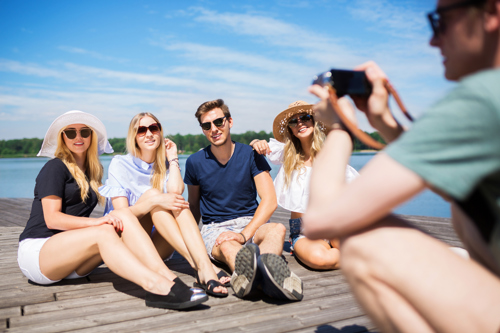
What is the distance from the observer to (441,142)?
0.98 meters

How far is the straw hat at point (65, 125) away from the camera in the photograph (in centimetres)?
329

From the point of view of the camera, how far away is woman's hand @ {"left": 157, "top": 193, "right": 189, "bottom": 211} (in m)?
3.07

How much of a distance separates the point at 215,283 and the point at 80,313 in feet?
2.88

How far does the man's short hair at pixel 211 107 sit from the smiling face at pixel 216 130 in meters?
0.04

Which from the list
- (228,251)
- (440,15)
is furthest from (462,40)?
(228,251)

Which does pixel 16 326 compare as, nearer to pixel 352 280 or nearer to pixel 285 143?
pixel 352 280

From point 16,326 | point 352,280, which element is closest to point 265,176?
point 16,326

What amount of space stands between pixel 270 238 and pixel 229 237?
36 centimetres

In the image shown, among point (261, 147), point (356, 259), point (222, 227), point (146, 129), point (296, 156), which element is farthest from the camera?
point (296, 156)

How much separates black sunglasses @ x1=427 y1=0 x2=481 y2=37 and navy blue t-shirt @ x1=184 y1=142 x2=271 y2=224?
2638 millimetres

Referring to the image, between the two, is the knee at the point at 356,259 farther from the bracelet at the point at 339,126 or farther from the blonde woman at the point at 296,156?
the blonde woman at the point at 296,156

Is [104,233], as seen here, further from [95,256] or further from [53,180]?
[53,180]

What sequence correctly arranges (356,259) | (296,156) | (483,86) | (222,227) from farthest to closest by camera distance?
1. (296,156)
2. (222,227)
3. (356,259)
4. (483,86)

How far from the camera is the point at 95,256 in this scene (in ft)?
9.80
